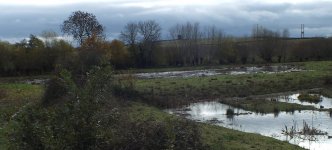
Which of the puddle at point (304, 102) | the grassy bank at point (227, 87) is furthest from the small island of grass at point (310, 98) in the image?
the grassy bank at point (227, 87)

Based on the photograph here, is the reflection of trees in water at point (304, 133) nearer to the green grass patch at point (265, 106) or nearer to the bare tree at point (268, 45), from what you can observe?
the green grass patch at point (265, 106)

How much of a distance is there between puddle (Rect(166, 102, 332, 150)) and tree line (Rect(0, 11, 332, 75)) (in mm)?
51497

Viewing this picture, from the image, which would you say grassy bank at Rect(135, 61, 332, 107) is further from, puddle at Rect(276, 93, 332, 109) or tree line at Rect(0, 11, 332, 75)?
tree line at Rect(0, 11, 332, 75)

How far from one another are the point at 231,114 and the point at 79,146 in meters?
23.3

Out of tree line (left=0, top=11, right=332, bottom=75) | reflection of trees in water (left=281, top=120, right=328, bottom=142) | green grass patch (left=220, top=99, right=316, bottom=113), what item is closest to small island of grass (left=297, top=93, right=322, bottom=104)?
green grass patch (left=220, top=99, right=316, bottom=113)

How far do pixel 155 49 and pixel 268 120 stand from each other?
6855 centimetres

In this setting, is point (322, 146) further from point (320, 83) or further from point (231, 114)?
point (320, 83)

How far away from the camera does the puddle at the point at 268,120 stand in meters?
23.4

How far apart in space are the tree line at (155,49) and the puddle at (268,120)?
169 feet

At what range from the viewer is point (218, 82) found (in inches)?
2057

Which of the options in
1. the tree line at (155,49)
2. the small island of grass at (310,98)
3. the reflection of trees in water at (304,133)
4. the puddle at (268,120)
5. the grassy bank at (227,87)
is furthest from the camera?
the tree line at (155,49)

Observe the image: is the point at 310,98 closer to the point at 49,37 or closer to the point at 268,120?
the point at 268,120

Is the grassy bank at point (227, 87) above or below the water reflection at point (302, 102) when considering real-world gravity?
above

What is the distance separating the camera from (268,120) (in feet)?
102
